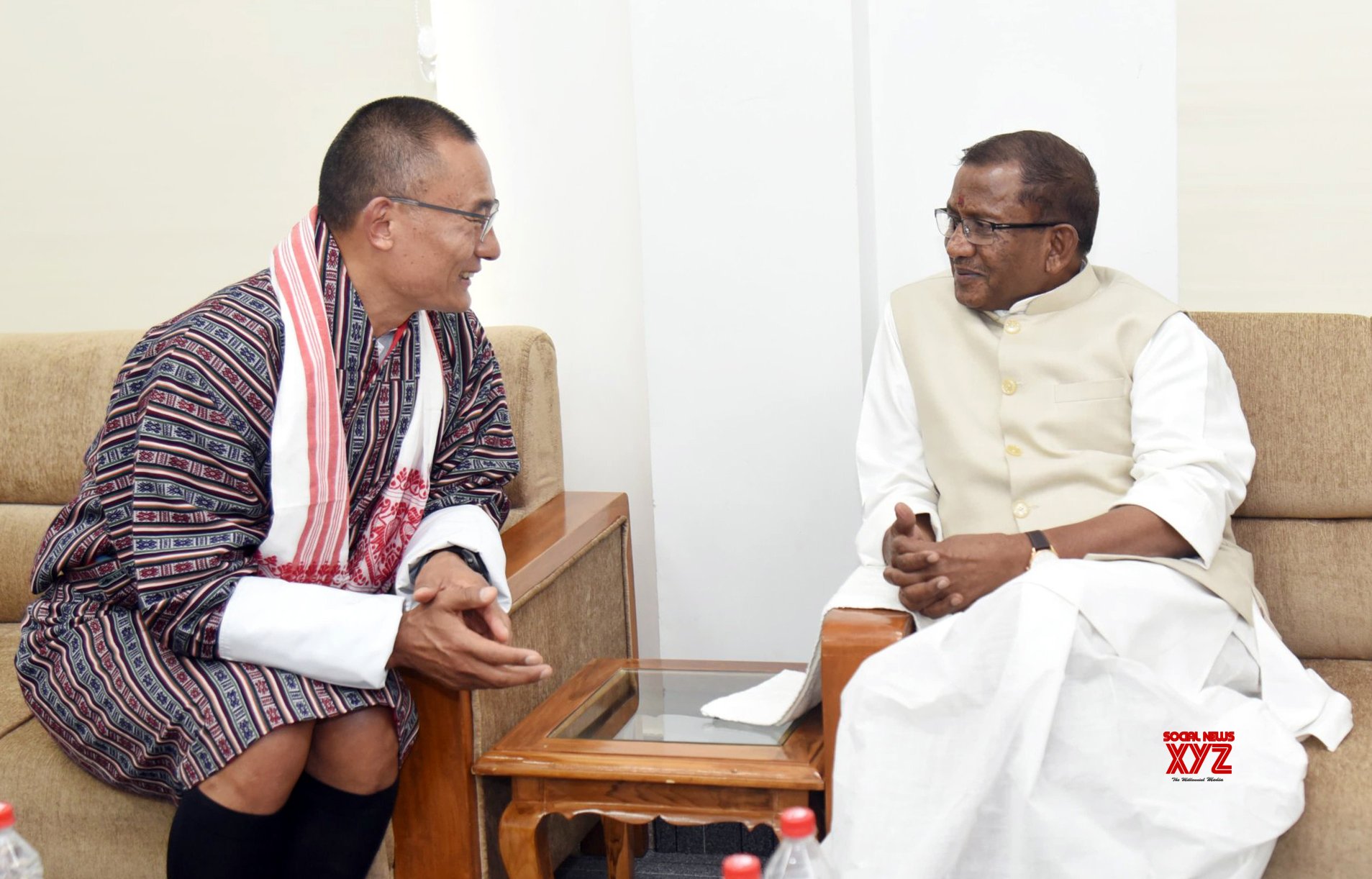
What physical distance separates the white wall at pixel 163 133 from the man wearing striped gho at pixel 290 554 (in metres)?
1.20

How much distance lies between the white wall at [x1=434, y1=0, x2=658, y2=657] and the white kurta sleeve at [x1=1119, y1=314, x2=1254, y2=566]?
48.5 inches

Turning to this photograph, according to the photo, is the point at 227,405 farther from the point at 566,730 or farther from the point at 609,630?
the point at 609,630

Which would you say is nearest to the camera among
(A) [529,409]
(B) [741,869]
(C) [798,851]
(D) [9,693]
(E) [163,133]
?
(B) [741,869]

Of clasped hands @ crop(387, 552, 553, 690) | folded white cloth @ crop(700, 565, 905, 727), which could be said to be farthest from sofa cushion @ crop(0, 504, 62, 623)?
folded white cloth @ crop(700, 565, 905, 727)

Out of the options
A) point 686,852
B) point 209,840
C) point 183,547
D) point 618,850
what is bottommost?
point 686,852

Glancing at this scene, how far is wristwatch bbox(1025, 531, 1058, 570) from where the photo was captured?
2.09m

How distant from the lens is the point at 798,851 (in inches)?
53.9

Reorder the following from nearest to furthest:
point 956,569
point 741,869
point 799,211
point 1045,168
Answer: point 741,869
point 956,569
point 1045,168
point 799,211

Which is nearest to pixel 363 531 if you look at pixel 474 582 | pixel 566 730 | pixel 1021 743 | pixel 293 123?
pixel 474 582

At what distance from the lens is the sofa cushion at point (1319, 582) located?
2336 millimetres

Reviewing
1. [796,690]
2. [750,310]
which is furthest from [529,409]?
[796,690]

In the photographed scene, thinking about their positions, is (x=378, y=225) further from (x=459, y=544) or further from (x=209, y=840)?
Result: (x=209, y=840)

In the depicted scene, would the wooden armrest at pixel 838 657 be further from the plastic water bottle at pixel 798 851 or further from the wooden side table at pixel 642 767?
the plastic water bottle at pixel 798 851

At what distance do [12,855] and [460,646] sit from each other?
2.16ft
